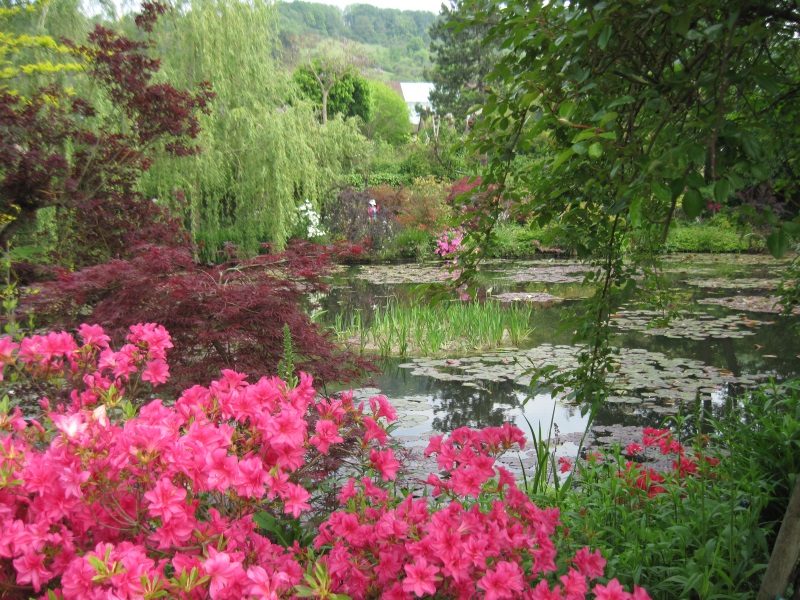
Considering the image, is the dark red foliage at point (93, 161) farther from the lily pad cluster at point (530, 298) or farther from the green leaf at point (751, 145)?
the lily pad cluster at point (530, 298)

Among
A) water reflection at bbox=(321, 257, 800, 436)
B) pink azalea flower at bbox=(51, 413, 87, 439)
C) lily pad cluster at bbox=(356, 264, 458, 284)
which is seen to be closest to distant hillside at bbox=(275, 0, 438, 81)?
lily pad cluster at bbox=(356, 264, 458, 284)

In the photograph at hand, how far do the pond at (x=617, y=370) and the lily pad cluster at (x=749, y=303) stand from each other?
0.01 m

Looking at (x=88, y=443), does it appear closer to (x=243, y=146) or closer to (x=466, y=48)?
(x=243, y=146)

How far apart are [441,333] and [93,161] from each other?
3.52 metres

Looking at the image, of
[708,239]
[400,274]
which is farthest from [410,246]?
[708,239]

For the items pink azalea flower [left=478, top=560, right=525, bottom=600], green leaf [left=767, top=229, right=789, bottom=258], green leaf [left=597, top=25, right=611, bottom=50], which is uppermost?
green leaf [left=597, top=25, right=611, bottom=50]

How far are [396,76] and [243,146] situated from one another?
55.3 m

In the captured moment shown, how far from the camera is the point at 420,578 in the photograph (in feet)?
3.72

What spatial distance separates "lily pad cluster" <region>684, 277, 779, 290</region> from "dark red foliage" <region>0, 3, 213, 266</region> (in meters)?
8.57

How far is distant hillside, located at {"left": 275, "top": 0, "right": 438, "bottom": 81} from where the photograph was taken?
62312 mm

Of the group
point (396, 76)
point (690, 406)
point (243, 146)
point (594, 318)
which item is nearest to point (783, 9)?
point (594, 318)

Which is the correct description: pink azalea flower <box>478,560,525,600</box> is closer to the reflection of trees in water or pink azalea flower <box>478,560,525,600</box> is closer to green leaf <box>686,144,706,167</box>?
green leaf <box>686,144,706,167</box>

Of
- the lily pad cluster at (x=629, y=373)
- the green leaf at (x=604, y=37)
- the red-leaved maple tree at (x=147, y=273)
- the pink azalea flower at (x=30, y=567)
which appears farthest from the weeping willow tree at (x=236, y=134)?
the green leaf at (x=604, y=37)

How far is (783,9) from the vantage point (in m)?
1.21
